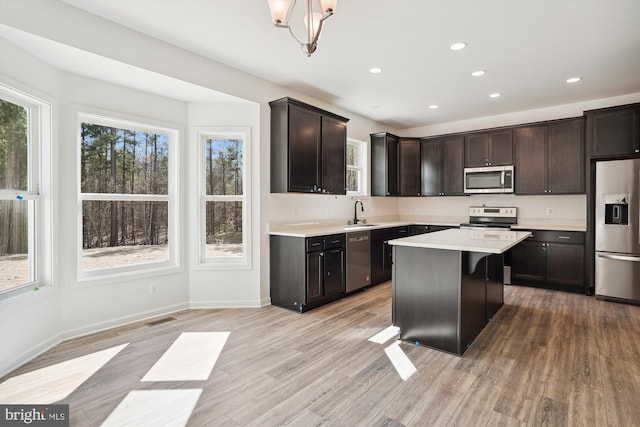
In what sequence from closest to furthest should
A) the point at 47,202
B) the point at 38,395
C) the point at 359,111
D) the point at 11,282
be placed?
the point at 38,395 → the point at 11,282 → the point at 47,202 → the point at 359,111

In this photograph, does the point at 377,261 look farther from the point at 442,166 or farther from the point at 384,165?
the point at 442,166

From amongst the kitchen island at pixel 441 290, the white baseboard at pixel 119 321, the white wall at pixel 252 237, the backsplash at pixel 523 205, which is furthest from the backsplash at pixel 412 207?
the kitchen island at pixel 441 290

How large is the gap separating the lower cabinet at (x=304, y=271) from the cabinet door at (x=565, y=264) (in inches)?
121

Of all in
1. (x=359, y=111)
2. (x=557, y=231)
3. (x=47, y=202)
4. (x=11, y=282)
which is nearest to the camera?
(x=11, y=282)

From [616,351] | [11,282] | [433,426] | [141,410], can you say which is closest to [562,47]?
[616,351]

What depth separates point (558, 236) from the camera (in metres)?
4.71

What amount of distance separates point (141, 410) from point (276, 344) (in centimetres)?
118

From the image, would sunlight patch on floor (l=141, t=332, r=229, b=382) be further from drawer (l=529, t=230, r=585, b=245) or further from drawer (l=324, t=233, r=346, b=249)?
drawer (l=529, t=230, r=585, b=245)

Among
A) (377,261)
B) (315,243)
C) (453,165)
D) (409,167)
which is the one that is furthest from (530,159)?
(315,243)

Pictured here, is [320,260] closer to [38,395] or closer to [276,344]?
[276,344]

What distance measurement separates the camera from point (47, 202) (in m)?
2.90

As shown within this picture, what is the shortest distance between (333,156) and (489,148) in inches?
111

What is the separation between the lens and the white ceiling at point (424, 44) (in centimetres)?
261

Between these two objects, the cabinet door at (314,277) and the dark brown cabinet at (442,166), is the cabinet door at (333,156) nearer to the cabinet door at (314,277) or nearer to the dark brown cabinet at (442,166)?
the cabinet door at (314,277)
